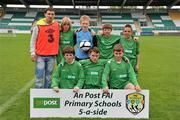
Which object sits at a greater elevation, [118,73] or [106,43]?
[106,43]

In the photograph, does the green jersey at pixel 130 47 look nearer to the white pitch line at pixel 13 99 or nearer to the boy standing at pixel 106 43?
the boy standing at pixel 106 43

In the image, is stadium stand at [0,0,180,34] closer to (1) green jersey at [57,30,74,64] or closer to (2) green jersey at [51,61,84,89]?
(1) green jersey at [57,30,74,64]

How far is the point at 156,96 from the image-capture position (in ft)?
28.7

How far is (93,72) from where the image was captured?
6.93 metres

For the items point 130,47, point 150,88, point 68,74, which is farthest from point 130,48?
point 150,88

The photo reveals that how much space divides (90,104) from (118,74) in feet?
2.65

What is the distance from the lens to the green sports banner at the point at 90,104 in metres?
6.39

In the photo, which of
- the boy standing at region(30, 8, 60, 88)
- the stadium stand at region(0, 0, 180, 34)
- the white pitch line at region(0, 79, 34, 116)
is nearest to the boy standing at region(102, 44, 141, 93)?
the boy standing at region(30, 8, 60, 88)

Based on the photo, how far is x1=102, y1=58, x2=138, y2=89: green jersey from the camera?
6777 millimetres

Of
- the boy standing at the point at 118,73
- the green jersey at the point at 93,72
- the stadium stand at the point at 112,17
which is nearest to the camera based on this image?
the boy standing at the point at 118,73

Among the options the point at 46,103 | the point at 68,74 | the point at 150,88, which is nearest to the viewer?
the point at 46,103

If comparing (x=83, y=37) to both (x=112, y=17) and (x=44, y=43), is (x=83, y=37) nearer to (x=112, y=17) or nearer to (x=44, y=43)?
(x=44, y=43)

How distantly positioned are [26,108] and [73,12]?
58.2 meters

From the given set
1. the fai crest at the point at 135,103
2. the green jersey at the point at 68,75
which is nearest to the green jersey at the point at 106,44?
the green jersey at the point at 68,75
